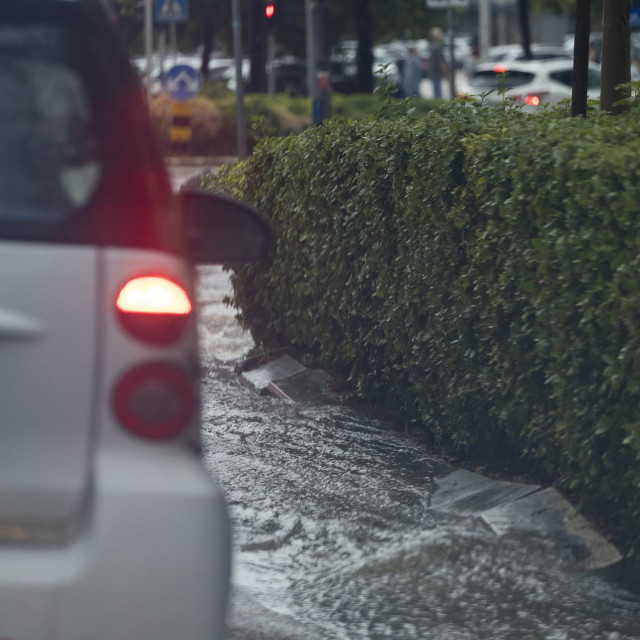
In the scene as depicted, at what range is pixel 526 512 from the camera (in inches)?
207

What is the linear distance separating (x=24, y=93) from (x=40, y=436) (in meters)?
0.66

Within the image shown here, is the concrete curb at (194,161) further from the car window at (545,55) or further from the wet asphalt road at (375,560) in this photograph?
the wet asphalt road at (375,560)

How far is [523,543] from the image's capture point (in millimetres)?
5055

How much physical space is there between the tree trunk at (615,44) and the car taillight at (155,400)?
502 cm

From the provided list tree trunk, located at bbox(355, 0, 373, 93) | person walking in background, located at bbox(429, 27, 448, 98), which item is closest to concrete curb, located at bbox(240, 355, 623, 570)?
person walking in background, located at bbox(429, 27, 448, 98)

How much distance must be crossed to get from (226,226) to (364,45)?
34238mm

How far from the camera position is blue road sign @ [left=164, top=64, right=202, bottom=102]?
71.6ft

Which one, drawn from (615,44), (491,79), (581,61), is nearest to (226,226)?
(581,61)

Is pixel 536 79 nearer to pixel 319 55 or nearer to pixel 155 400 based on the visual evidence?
pixel 319 55

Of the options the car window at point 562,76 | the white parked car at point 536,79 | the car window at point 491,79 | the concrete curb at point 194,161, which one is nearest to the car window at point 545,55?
the white parked car at point 536,79

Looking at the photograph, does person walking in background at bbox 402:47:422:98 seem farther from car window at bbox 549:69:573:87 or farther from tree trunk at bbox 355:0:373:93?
car window at bbox 549:69:573:87

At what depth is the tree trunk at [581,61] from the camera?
6.83m

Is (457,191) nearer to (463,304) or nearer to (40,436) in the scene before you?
(463,304)

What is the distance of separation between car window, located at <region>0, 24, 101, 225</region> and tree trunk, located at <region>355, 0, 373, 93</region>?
33.9 m
